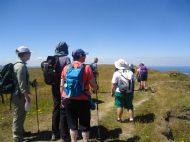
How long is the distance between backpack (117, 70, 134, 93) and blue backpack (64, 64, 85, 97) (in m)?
3.98

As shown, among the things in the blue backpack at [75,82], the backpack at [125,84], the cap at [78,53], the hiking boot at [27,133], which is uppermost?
the cap at [78,53]

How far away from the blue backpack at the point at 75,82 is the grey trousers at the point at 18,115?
221 cm

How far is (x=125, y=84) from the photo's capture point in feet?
38.2

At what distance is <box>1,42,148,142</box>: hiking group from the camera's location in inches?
315

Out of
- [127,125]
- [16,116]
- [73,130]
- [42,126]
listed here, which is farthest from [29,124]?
[73,130]

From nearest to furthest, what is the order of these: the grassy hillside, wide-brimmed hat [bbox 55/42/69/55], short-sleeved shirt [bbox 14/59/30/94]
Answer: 1. short-sleeved shirt [bbox 14/59/30/94]
2. wide-brimmed hat [bbox 55/42/69/55]
3. the grassy hillside

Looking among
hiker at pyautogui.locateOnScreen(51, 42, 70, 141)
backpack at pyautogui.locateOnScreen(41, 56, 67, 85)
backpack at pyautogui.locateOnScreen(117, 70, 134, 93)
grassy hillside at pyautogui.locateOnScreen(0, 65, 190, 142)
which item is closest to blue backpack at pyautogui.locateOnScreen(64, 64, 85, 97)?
hiker at pyautogui.locateOnScreen(51, 42, 70, 141)

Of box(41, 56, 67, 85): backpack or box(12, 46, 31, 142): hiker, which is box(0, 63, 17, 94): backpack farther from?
box(41, 56, 67, 85): backpack

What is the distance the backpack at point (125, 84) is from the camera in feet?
38.2

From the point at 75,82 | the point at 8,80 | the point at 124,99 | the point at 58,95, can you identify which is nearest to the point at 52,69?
the point at 58,95

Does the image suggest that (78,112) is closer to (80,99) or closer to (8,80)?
(80,99)

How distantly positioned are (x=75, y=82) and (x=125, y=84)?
4.16 metres

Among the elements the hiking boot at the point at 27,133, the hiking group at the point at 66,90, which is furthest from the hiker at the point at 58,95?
the hiking boot at the point at 27,133

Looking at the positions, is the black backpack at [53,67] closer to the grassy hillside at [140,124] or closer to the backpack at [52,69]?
the backpack at [52,69]
